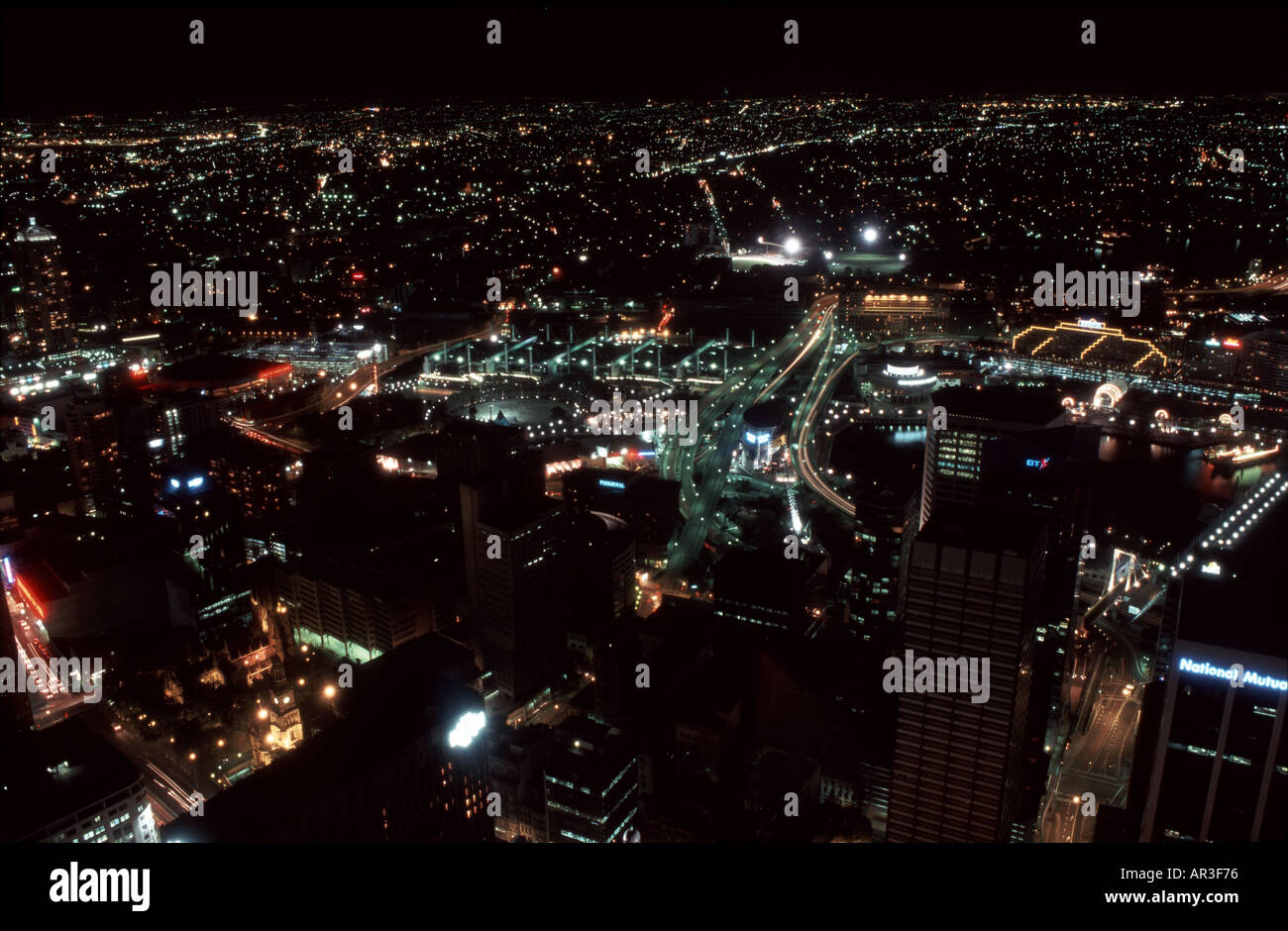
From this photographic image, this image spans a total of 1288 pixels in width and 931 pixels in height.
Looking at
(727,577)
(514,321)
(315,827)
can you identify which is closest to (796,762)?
(727,577)

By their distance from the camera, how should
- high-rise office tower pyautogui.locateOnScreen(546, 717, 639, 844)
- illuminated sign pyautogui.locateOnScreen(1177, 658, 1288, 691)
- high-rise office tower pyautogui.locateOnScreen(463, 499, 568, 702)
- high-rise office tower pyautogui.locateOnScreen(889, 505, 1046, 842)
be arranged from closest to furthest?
illuminated sign pyautogui.locateOnScreen(1177, 658, 1288, 691) → high-rise office tower pyautogui.locateOnScreen(889, 505, 1046, 842) → high-rise office tower pyautogui.locateOnScreen(546, 717, 639, 844) → high-rise office tower pyautogui.locateOnScreen(463, 499, 568, 702)

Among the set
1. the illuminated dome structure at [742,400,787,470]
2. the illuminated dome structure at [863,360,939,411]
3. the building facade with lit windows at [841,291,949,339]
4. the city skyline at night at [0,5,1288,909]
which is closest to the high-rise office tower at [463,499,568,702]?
the city skyline at night at [0,5,1288,909]

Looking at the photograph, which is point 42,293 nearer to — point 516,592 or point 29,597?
point 29,597

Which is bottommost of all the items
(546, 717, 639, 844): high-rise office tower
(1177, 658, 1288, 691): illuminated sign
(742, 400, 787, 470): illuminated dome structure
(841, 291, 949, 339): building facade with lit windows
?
(546, 717, 639, 844): high-rise office tower

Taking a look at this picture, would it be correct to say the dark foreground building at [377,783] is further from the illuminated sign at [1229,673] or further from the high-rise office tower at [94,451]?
the high-rise office tower at [94,451]

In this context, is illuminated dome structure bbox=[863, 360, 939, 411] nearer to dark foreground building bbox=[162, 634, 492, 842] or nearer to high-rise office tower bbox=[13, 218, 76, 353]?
dark foreground building bbox=[162, 634, 492, 842]

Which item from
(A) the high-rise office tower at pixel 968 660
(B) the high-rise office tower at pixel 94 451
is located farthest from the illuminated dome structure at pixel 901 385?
(B) the high-rise office tower at pixel 94 451
